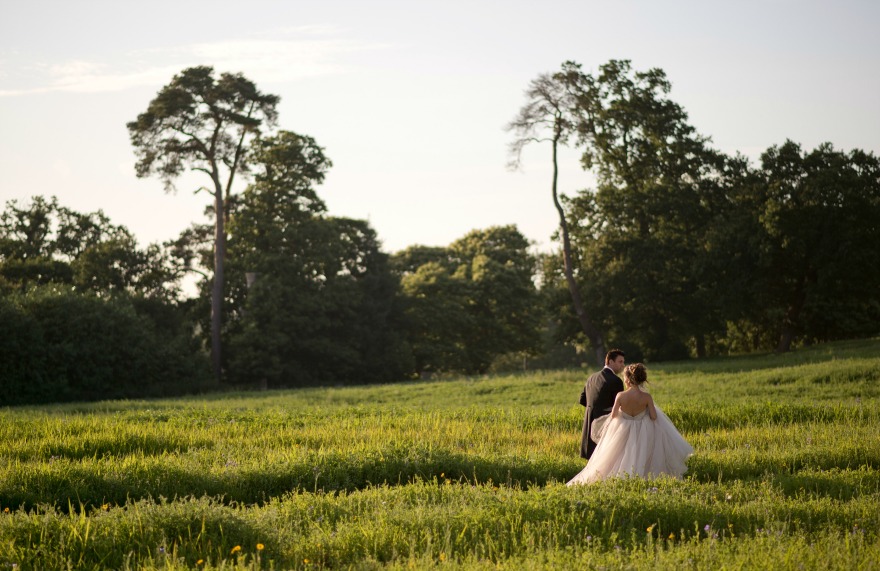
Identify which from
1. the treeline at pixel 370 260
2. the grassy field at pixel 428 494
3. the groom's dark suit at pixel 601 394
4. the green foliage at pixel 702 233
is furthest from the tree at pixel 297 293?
the groom's dark suit at pixel 601 394

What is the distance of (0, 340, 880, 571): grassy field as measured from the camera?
27.8 ft

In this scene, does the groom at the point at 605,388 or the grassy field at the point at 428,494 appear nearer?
the grassy field at the point at 428,494

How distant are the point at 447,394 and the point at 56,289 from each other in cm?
2162

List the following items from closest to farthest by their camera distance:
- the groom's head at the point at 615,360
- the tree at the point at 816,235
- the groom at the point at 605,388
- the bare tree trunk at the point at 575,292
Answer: the groom's head at the point at 615,360 < the groom at the point at 605,388 < the tree at the point at 816,235 < the bare tree trunk at the point at 575,292

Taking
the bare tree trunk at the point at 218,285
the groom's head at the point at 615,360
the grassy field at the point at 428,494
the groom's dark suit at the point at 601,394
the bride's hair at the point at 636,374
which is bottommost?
the grassy field at the point at 428,494

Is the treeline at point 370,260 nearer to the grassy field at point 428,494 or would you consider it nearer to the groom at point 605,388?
the grassy field at point 428,494

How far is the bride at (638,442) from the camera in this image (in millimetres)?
13430

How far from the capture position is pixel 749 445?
16016 millimetres

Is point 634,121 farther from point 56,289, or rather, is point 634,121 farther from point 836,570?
point 836,570

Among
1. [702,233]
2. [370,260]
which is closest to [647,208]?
[702,233]

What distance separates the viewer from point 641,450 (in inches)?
527

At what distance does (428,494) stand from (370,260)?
51.3 m

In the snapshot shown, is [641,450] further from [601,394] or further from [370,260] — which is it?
[370,260]

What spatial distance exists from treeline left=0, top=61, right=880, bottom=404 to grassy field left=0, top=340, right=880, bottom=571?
24445mm
